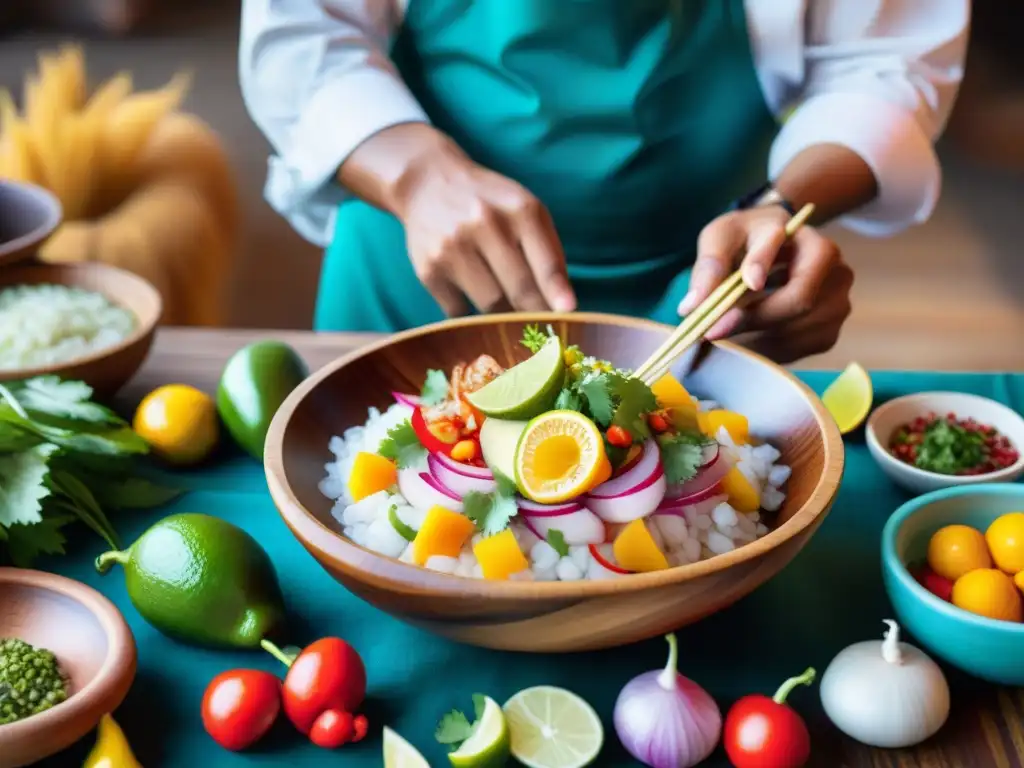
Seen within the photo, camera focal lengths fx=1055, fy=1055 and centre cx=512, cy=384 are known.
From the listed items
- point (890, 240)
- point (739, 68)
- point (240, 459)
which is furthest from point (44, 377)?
point (890, 240)

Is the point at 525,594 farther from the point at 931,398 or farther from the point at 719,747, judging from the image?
the point at 931,398

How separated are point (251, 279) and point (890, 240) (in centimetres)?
230

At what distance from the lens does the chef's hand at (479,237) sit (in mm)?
1328

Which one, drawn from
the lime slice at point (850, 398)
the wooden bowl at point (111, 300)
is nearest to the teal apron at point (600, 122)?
the lime slice at point (850, 398)

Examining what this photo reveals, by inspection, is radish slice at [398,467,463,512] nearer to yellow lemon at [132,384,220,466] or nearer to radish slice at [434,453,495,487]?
radish slice at [434,453,495,487]

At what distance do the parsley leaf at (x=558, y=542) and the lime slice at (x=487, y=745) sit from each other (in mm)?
139

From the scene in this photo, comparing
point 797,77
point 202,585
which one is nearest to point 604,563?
point 202,585

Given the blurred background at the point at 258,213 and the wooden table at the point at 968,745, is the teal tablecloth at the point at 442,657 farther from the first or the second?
the blurred background at the point at 258,213

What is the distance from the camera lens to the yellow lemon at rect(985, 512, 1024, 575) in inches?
36.9

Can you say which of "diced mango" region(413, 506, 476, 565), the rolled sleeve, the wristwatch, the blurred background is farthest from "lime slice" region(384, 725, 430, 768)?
the blurred background

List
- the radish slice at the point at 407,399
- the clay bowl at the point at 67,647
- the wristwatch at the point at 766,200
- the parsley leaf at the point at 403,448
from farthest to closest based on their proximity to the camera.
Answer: the wristwatch at the point at 766,200 → the radish slice at the point at 407,399 → the parsley leaf at the point at 403,448 → the clay bowl at the point at 67,647

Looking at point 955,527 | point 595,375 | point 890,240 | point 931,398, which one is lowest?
point 890,240

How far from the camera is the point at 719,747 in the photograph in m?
0.87

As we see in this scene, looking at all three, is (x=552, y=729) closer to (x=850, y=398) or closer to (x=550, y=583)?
(x=550, y=583)
